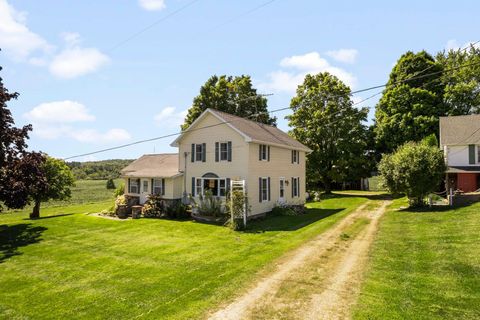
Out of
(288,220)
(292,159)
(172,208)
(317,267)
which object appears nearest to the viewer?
(317,267)

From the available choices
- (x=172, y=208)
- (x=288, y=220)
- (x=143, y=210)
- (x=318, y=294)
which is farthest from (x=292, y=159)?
(x=318, y=294)

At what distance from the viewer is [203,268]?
1137 cm

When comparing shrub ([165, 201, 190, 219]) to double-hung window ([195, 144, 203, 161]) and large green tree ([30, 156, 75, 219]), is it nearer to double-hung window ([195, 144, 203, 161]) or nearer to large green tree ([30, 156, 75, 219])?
double-hung window ([195, 144, 203, 161])

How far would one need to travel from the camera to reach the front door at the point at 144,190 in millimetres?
27125

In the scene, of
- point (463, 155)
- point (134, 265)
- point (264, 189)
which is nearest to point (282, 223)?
point (264, 189)

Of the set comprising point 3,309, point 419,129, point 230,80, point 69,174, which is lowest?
point 3,309

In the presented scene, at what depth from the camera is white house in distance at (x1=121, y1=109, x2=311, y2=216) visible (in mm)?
22281

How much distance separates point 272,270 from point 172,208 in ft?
47.3

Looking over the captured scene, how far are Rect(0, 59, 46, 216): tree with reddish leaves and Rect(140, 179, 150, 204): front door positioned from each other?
769 cm

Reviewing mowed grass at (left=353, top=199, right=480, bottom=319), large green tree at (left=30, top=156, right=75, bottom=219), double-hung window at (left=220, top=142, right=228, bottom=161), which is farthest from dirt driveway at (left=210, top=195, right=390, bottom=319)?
large green tree at (left=30, top=156, right=75, bottom=219)

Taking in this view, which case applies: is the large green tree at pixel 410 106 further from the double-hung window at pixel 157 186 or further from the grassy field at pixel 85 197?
the grassy field at pixel 85 197

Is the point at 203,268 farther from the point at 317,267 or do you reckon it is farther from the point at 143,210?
the point at 143,210

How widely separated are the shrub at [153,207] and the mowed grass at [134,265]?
259cm

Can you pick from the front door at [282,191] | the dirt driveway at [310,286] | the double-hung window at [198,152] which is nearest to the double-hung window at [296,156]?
the front door at [282,191]
